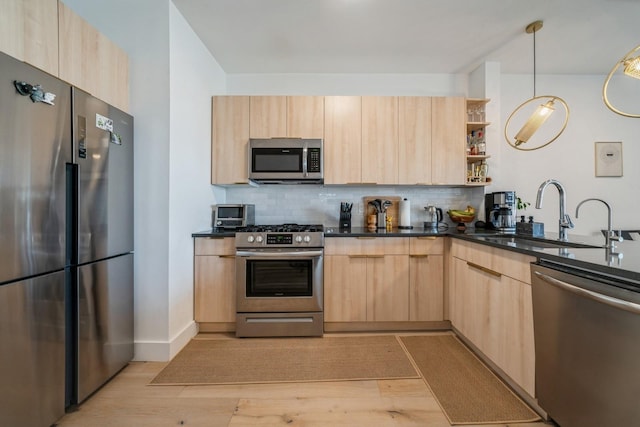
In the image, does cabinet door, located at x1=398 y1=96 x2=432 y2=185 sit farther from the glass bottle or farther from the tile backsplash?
A: the glass bottle

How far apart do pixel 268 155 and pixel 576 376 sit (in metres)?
2.66

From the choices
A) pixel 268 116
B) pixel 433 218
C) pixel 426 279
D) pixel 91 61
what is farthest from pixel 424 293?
pixel 91 61

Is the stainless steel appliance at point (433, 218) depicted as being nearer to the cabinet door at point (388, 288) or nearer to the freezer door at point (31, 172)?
the cabinet door at point (388, 288)

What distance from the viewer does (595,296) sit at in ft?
3.46

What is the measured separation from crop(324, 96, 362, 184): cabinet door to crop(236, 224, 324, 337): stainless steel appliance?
76cm

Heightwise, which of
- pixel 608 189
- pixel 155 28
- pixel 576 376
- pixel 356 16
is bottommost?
pixel 576 376

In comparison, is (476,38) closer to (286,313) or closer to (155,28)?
(155,28)

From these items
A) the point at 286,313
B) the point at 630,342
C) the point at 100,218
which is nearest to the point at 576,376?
the point at 630,342

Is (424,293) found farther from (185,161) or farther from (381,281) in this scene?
(185,161)

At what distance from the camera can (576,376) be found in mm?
1193

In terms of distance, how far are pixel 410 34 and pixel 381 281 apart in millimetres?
2252

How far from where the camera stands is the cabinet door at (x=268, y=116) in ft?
9.36

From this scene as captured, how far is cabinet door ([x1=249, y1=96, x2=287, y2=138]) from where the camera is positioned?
9.36 ft

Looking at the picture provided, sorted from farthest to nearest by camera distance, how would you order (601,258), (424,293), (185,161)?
(424,293) < (185,161) < (601,258)
